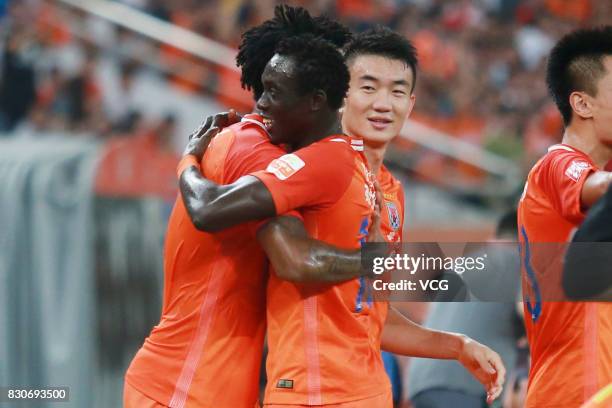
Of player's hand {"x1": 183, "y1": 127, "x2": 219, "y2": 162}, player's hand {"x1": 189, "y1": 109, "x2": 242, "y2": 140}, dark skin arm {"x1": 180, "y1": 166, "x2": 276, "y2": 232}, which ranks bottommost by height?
dark skin arm {"x1": 180, "y1": 166, "x2": 276, "y2": 232}

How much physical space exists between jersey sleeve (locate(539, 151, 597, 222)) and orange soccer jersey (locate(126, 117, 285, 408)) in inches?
40.2

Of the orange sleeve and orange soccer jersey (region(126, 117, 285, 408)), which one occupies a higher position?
the orange sleeve

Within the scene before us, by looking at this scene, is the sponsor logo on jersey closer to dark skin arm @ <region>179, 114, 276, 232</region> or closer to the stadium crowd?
dark skin arm @ <region>179, 114, 276, 232</region>

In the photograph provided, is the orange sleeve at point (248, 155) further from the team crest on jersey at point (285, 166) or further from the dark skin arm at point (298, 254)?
the dark skin arm at point (298, 254)

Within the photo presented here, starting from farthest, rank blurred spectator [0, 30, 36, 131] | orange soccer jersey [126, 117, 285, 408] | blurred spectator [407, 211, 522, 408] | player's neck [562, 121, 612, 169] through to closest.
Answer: blurred spectator [0, 30, 36, 131], blurred spectator [407, 211, 522, 408], player's neck [562, 121, 612, 169], orange soccer jersey [126, 117, 285, 408]

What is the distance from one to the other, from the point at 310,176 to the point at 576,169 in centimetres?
101

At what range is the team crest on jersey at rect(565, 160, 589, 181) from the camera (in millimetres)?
3486

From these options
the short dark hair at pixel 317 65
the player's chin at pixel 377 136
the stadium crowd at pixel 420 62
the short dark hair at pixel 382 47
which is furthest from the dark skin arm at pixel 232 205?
the stadium crowd at pixel 420 62

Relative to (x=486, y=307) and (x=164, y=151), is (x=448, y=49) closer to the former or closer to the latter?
(x=164, y=151)

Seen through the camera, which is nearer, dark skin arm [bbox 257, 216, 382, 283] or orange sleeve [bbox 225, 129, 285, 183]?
dark skin arm [bbox 257, 216, 382, 283]

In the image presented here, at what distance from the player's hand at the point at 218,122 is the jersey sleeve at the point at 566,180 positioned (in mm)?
1177

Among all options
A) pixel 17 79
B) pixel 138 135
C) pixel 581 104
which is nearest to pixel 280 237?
pixel 581 104

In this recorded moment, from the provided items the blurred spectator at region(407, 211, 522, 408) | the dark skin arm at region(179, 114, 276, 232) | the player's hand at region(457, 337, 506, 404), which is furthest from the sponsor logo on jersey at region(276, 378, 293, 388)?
the blurred spectator at region(407, 211, 522, 408)

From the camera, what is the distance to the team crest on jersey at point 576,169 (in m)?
3.49
